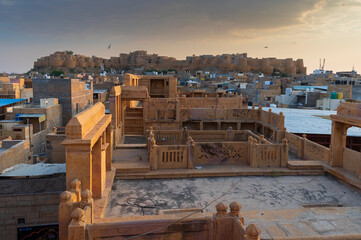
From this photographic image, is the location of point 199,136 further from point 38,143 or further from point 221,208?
point 38,143

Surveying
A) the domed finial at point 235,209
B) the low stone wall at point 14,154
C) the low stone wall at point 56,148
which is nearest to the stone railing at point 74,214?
the domed finial at point 235,209

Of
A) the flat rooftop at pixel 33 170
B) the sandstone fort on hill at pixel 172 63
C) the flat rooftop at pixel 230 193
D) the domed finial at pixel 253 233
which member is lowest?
the flat rooftop at pixel 230 193

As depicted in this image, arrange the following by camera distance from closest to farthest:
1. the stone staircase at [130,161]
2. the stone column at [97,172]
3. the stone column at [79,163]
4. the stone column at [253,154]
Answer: the stone column at [79,163] → the stone column at [97,172] → the stone staircase at [130,161] → the stone column at [253,154]

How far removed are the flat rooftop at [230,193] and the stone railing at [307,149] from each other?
1492 mm

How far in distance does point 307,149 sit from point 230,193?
A: 239 inches

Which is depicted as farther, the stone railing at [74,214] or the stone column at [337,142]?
the stone column at [337,142]

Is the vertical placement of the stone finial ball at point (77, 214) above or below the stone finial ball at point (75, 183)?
below

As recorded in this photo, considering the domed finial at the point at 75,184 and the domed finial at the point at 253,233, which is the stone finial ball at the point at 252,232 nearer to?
the domed finial at the point at 253,233

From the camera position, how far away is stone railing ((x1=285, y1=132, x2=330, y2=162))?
11.8 m

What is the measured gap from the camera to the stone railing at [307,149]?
11758 millimetres

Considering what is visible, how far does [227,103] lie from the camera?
2581 centimetres

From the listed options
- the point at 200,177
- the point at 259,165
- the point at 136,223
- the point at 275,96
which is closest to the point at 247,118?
the point at 259,165

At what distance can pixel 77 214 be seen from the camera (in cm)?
511

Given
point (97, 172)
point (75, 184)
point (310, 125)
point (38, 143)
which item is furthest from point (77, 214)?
point (38, 143)
